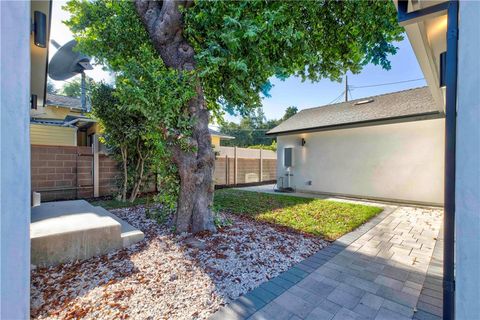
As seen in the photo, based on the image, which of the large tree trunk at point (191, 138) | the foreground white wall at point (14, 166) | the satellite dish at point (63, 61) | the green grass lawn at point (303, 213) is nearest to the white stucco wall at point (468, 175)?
the foreground white wall at point (14, 166)

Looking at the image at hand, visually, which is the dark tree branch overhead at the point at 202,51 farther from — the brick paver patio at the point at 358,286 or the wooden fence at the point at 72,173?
the wooden fence at the point at 72,173

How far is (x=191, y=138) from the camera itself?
3.87 metres

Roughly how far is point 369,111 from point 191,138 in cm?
829

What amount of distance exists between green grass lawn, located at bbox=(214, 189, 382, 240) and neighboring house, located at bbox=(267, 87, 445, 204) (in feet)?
6.63

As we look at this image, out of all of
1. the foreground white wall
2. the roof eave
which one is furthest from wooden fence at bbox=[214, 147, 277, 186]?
the foreground white wall

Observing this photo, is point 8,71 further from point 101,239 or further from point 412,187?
point 412,187

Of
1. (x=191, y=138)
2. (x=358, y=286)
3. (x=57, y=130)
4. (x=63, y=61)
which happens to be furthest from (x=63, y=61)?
(x=358, y=286)

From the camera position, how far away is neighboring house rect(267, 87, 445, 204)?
7.16m

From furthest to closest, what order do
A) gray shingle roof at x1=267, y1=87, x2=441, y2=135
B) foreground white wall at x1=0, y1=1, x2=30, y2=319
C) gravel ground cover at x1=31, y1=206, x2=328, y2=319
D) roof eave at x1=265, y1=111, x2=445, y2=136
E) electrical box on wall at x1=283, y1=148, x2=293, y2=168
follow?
electrical box on wall at x1=283, y1=148, x2=293, y2=168
gray shingle roof at x1=267, y1=87, x2=441, y2=135
roof eave at x1=265, y1=111, x2=445, y2=136
gravel ground cover at x1=31, y1=206, x2=328, y2=319
foreground white wall at x1=0, y1=1, x2=30, y2=319

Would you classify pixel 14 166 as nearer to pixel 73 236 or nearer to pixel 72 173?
pixel 73 236

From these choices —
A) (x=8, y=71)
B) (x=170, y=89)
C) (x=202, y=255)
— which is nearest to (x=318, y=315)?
(x=202, y=255)

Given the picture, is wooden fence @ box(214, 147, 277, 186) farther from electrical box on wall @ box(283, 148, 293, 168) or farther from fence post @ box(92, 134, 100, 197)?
fence post @ box(92, 134, 100, 197)

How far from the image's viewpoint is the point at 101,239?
3.25 metres

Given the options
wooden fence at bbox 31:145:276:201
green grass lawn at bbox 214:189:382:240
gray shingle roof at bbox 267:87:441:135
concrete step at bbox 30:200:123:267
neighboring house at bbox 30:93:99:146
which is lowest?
green grass lawn at bbox 214:189:382:240
